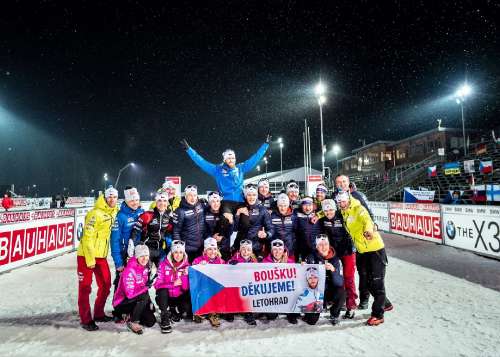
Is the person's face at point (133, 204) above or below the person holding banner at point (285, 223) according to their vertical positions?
above

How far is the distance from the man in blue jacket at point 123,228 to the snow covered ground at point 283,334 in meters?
0.95

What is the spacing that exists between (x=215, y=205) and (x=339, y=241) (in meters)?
2.27

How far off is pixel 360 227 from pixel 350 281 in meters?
1.04

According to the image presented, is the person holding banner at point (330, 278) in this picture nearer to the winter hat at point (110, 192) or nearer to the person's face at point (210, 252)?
the person's face at point (210, 252)

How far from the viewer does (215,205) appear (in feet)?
18.6

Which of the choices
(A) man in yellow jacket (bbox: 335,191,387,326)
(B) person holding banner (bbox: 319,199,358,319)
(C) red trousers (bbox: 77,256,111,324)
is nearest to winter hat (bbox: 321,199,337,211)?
(B) person holding banner (bbox: 319,199,358,319)

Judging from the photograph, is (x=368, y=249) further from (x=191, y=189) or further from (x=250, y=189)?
(x=191, y=189)

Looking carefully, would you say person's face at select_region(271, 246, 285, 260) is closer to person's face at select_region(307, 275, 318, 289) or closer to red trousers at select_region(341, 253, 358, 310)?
person's face at select_region(307, 275, 318, 289)

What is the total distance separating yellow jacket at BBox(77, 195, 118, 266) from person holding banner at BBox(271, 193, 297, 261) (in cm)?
274

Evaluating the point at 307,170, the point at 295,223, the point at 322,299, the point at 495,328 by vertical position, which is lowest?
the point at 495,328

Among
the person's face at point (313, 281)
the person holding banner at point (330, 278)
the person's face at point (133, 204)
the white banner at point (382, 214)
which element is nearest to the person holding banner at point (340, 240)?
the person holding banner at point (330, 278)

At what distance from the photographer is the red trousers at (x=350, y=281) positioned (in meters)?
5.12

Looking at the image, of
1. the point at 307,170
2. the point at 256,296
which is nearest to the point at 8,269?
the point at 256,296

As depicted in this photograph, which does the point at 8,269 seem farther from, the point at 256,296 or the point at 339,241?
the point at 339,241
